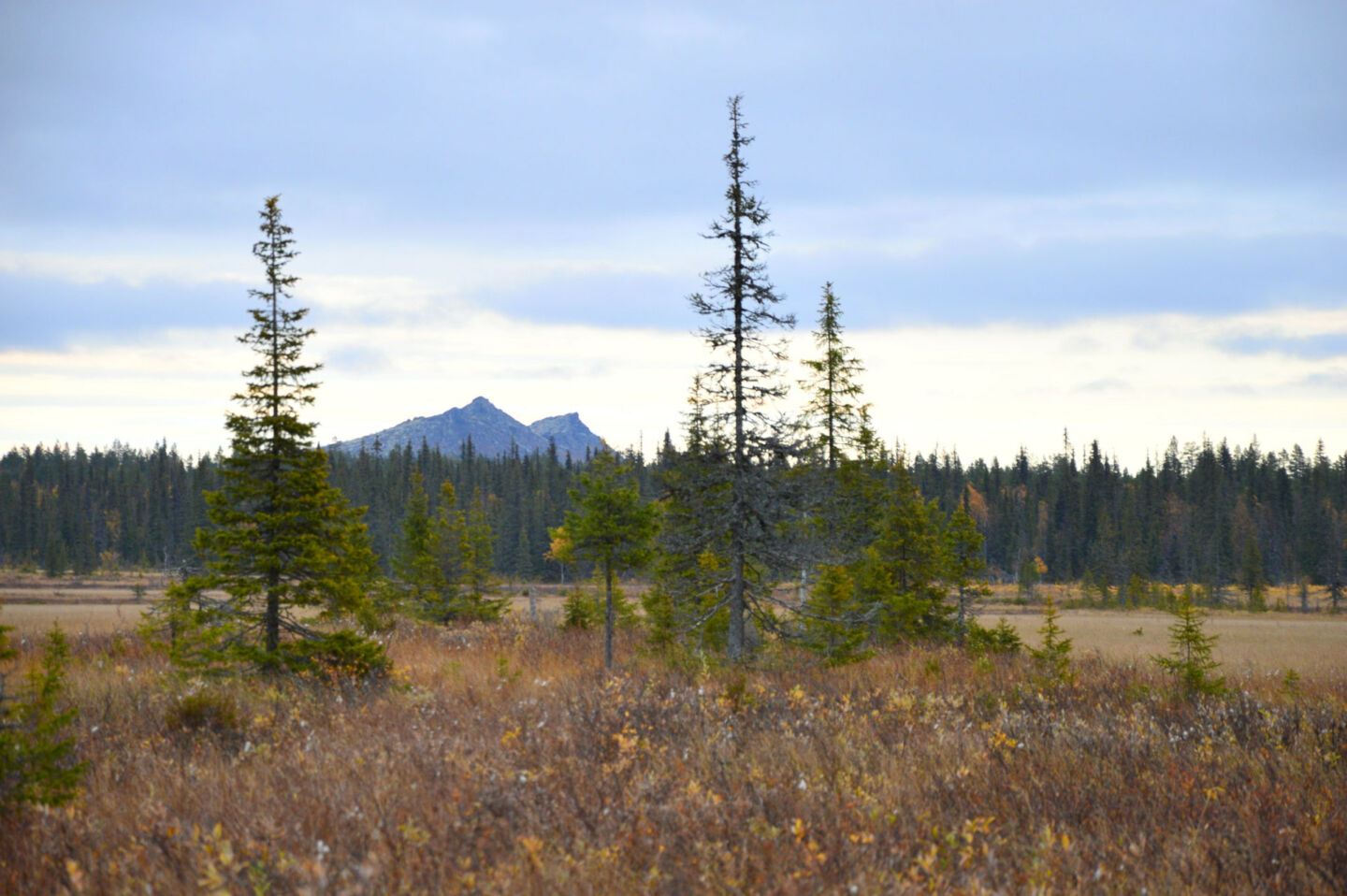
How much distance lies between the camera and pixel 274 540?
11.3 metres

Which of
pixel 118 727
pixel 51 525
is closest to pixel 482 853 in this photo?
pixel 118 727

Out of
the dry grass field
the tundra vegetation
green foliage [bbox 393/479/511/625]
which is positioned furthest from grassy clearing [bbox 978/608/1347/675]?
green foliage [bbox 393/479/511/625]

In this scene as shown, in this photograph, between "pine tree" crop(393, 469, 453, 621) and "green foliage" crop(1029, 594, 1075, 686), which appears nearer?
"green foliage" crop(1029, 594, 1075, 686)

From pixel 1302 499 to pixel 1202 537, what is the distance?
88.7ft

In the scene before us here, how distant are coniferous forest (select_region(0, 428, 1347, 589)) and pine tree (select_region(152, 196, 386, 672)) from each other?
60.0 meters

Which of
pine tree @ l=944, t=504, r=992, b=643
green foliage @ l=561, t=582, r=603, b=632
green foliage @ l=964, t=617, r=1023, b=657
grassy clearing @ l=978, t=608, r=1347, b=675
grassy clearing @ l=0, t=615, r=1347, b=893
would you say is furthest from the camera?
green foliage @ l=561, t=582, r=603, b=632

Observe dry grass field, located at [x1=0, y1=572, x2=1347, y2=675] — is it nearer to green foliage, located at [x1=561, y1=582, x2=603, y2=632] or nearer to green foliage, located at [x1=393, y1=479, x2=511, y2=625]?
green foliage, located at [x1=393, y1=479, x2=511, y2=625]

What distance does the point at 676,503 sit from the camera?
15.7 metres

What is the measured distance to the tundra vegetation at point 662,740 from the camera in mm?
4488

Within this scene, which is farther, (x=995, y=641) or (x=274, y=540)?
(x=995, y=641)

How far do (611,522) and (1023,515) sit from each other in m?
110

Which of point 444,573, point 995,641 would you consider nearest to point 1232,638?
point 995,641

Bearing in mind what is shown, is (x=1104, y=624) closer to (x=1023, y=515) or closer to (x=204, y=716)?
(x=204, y=716)

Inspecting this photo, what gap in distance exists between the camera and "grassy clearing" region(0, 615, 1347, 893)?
433cm
